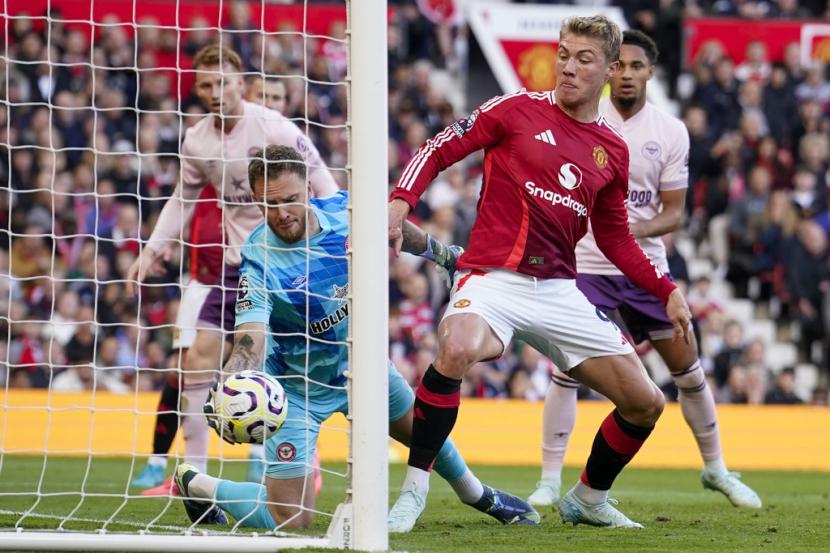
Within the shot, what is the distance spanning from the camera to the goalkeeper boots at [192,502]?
6.66 m

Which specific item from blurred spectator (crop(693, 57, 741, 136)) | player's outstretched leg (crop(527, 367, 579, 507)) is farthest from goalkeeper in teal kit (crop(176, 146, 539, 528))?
blurred spectator (crop(693, 57, 741, 136))

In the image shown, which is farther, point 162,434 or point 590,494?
point 162,434

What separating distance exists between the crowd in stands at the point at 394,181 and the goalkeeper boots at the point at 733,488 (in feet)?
12.3

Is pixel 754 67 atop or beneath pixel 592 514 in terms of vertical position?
atop

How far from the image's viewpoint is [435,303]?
15.8 m

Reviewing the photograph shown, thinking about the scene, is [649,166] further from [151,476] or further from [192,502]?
[151,476]

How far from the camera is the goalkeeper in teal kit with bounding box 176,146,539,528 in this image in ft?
21.0

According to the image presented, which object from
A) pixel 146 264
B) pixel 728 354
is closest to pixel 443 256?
pixel 146 264

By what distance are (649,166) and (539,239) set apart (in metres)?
2.31

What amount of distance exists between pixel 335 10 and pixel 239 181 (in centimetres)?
1070

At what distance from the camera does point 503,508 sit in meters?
6.87

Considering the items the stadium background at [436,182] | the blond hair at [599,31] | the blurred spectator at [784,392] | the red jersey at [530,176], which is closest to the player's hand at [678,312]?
the red jersey at [530,176]

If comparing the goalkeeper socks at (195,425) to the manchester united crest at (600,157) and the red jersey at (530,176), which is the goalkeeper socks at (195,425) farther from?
the manchester united crest at (600,157)

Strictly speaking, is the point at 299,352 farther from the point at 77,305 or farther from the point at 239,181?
the point at 77,305
